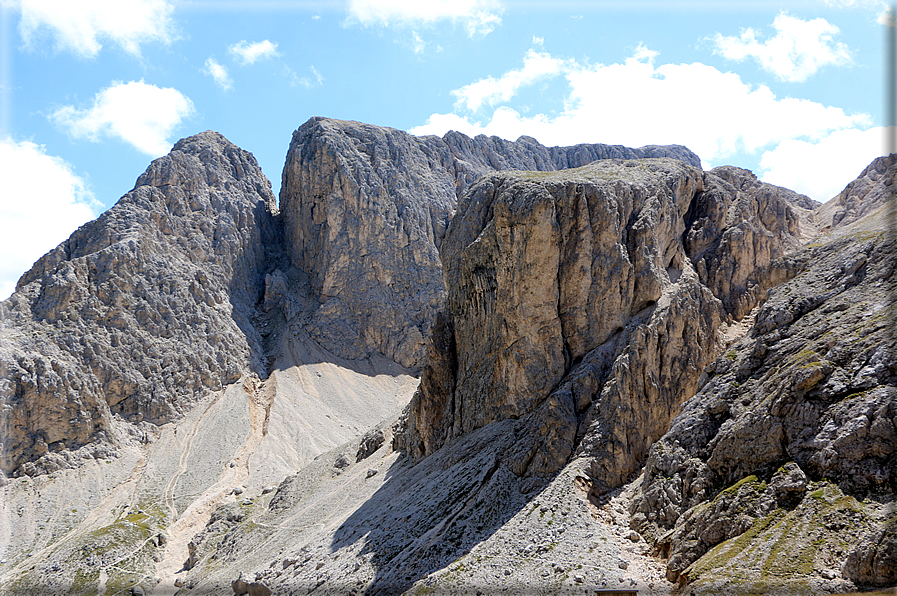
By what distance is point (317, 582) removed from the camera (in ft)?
162

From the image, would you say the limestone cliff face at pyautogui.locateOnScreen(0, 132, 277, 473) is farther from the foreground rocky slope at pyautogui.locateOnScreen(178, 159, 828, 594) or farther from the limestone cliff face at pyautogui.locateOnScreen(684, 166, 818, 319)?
the limestone cliff face at pyautogui.locateOnScreen(684, 166, 818, 319)

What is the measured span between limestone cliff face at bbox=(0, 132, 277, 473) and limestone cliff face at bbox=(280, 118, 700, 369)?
12215 mm

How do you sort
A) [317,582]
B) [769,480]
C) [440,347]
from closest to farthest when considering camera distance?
[769,480] → [317,582] → [440,347]

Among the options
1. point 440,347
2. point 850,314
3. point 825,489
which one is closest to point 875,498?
point 825,489

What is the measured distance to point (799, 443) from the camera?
34.0 m

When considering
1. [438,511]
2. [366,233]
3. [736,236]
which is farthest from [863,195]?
[366,233]

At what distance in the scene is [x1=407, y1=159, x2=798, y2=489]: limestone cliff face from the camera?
48688 millimetres

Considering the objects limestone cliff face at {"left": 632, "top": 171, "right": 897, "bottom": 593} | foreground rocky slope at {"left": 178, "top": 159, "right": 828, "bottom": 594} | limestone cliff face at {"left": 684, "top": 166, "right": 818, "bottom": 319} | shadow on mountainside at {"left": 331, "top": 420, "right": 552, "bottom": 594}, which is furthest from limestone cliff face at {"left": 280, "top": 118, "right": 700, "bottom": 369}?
limestone cliff face at {"left": 632, "top": 171, "right": 897, "bottom": 593}

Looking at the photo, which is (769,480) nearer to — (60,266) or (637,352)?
(637,352)

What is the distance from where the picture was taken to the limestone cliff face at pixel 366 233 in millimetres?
130500

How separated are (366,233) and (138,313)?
45.5 metres

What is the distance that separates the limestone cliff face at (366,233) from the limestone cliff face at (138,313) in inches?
481

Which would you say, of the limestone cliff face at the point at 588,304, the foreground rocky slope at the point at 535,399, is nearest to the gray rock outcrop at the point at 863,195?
the foreground rocky slope at the point at 535,399

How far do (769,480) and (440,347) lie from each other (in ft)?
118
